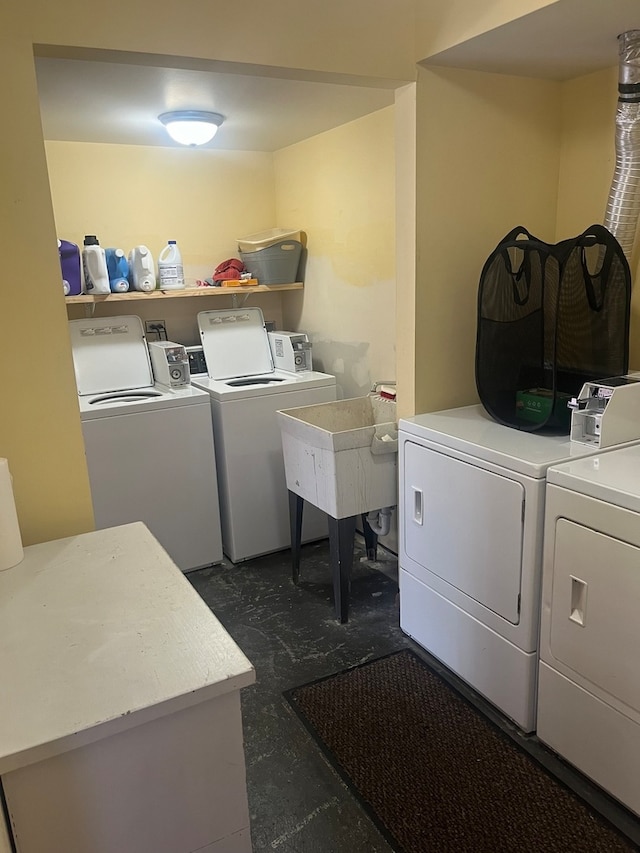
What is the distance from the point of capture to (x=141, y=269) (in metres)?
3.19

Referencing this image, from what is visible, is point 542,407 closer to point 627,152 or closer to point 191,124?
point 627,152

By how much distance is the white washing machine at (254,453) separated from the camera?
9.89 feet

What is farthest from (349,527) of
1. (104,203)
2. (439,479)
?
(104,203)

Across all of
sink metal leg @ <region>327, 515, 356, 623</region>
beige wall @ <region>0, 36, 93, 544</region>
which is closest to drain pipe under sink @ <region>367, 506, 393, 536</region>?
sink metal leg @ <region>327, 515, 356, 623</region>

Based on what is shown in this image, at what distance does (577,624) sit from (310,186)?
267cm

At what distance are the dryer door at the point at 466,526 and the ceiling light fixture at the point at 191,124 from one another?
1.79m

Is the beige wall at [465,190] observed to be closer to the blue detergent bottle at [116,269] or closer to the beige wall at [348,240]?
the beige wall at [348,240]

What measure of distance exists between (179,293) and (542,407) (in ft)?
6.62

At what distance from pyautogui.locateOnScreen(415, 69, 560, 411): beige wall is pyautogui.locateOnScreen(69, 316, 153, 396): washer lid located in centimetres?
160

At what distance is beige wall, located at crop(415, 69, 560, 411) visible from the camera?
218cm

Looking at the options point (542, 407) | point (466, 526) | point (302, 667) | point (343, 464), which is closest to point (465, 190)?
point (542, 407)

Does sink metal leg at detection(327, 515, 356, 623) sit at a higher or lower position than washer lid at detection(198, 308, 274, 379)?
lower

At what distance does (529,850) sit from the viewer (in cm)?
154

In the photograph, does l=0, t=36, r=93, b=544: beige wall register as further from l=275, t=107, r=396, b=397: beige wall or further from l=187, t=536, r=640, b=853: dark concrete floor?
l=275, t=107, r=396, b=397: beige wall
